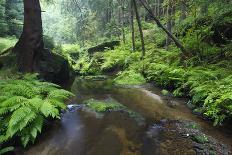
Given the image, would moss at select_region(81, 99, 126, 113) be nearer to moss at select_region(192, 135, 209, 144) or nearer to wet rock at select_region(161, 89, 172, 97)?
wet rock at select_region(161, 89, 172, 97)

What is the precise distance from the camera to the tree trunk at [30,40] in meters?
11.4

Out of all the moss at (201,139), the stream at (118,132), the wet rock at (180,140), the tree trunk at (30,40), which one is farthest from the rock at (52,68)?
the moss at (201,139)

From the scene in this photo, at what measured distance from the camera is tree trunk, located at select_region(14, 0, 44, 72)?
1135 cm

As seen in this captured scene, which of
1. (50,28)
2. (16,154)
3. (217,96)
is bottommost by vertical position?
(16,154)

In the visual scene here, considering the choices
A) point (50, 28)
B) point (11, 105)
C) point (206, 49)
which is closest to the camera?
point (11, 105)

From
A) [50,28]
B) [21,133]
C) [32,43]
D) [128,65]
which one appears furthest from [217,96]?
[50,28]

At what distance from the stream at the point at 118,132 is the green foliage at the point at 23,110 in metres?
0.41

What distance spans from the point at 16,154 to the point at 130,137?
263 cm

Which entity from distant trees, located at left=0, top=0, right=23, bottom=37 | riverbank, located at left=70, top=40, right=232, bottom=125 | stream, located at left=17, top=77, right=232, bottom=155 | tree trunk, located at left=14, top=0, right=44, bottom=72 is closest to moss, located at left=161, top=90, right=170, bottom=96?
riverbank, located at left=70, top=40, right=232, bottom=125

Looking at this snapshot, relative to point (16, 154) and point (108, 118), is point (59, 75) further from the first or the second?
point (16, 154)

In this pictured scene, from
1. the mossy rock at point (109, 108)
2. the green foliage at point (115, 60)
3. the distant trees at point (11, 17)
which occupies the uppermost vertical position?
the distant trees at point (11, 17)

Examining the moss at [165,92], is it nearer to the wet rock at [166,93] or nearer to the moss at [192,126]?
the wet rock at [166,93]

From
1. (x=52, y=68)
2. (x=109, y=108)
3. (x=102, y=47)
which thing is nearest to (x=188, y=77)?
(x=109, y=108)

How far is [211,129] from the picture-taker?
7020 mm
